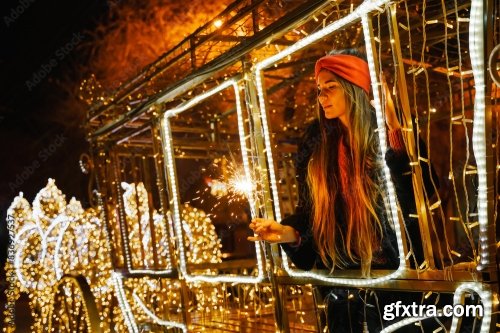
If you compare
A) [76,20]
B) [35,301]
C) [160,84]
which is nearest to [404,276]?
[160,84]

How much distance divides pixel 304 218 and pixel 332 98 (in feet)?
2.59

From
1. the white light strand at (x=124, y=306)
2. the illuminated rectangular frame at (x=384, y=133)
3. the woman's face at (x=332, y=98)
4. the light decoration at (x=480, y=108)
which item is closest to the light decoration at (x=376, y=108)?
the illuminated rectangular frame at (x=384, y=133)

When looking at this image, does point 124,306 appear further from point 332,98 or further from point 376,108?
point 376,108

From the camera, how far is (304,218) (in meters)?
3.35

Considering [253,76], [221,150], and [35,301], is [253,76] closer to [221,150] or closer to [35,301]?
[221,150]

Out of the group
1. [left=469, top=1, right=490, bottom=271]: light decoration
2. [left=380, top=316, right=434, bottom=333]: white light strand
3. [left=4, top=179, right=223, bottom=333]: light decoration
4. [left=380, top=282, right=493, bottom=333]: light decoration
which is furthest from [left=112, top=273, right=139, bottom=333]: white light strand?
[left=469, top=1, right=490, bottom=271]: light decoration

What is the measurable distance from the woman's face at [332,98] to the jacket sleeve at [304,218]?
227 mm

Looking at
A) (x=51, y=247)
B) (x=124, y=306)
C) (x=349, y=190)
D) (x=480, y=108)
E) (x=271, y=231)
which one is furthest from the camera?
(x=51, y=247)

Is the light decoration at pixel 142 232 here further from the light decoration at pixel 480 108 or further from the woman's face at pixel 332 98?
the light decoration at pixel 480 108

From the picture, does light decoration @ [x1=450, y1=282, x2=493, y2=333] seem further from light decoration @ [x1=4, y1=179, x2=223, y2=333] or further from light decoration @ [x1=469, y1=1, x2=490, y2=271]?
light decoration @ [x1=4, y1=179, x2=223, y2=333]

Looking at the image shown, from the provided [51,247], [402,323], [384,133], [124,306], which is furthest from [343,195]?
[51,247]

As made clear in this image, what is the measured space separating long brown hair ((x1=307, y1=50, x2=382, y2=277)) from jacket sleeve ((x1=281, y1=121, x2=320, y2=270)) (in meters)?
0.08

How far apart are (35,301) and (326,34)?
6.89 metres

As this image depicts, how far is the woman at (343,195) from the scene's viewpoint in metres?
2.95
